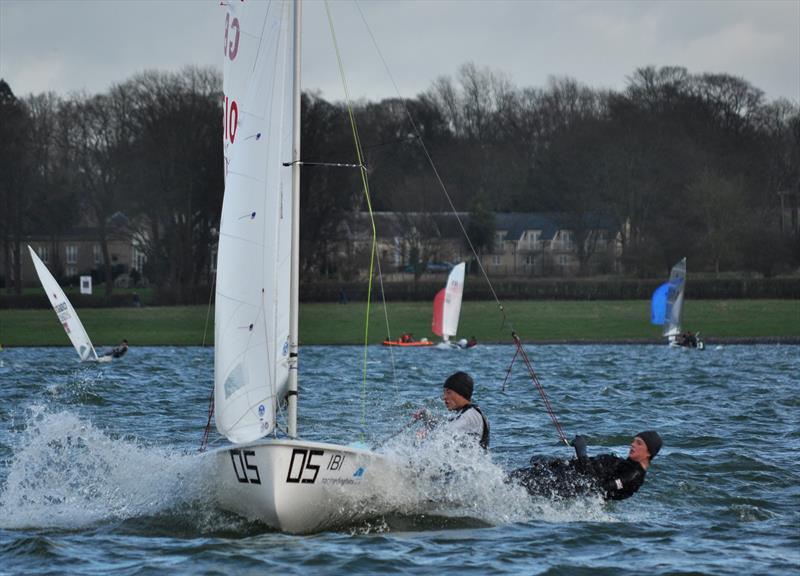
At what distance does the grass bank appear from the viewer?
2071 inches

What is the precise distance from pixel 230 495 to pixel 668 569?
3825mm

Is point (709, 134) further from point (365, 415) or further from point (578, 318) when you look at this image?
point (365, 415)

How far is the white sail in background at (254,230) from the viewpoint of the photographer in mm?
11781

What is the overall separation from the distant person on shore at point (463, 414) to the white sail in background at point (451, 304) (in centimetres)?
3694

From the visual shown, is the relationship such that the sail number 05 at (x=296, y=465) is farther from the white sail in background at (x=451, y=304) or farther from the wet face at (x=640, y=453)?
the white sail in background at (x=451, y=304)

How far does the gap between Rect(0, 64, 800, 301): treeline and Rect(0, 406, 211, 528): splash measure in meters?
50.0

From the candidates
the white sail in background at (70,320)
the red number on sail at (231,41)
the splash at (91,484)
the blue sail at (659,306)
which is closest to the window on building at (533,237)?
the blue sail at (659,306)

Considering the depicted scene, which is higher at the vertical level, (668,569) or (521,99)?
(521,99)

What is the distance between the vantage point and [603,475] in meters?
12.6

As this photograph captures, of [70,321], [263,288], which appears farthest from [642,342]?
[263,288]

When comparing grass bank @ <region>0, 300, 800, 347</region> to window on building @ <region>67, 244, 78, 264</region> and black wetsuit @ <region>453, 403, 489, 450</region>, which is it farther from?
window on building @ <region>67, 244, 78, 264</region>

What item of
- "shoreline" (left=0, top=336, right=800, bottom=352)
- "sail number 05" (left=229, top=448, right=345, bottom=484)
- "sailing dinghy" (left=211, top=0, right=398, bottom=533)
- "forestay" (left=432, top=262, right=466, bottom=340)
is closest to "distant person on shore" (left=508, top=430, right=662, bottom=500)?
"sailing dinghy" (left=211, top=0, right=398, bottom=533)

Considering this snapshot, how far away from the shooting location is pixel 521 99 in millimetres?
114000

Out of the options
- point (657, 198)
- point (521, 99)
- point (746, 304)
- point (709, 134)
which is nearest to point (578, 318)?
point (746, 304)
